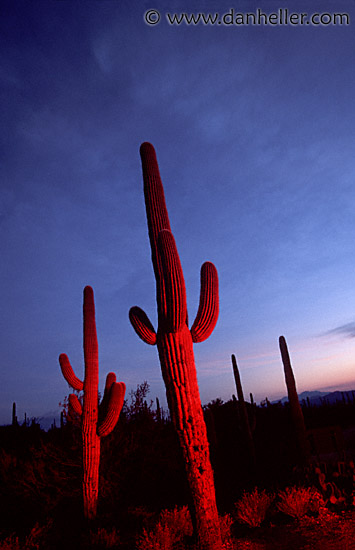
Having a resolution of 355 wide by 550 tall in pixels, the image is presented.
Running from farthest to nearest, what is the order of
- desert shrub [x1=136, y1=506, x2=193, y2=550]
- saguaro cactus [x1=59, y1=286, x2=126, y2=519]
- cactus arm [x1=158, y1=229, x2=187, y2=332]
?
saguaro cactus [x1=59, y1=286, x2=126, y2=519] < cactus arm [x1=158, y1=229, x2=187, y2=332] < desert shrub [x1=136, y1=506, x2=193, y2=550]

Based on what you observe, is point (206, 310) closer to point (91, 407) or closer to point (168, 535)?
point (168, 535)

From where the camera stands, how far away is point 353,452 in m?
16.8

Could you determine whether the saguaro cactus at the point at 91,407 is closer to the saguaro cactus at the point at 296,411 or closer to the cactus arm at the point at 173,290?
the cactus arm at the point at 173,290

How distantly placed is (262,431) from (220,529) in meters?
16.7

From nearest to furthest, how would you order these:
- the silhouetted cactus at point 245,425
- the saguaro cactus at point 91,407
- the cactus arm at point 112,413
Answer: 1. the saguaro cactus at point 91,407
2. the cactus arm at point 112,413
3. the silhouetted cactus at point 245,425

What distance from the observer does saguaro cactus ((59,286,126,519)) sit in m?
8.60

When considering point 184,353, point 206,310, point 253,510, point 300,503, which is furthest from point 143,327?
point 300,503

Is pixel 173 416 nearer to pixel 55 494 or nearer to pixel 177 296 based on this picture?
pixel 177 296

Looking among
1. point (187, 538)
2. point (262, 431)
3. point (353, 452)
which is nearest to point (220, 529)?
point (187, 538)

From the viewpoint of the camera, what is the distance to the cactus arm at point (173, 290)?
5.75m

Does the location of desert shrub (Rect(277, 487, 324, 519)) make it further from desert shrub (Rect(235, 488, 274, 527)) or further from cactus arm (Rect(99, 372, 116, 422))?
cactus arm (Rect(99, 372, 116, 422))

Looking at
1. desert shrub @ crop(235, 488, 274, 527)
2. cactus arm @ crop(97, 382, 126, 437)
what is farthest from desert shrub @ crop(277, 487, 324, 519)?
cactus arm @ crop(97, 382, 126, 437)

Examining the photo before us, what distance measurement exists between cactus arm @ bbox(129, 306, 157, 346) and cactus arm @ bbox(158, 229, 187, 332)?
349 mm

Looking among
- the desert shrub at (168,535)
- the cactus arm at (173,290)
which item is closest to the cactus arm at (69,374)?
the desert shrub at (168,535)
